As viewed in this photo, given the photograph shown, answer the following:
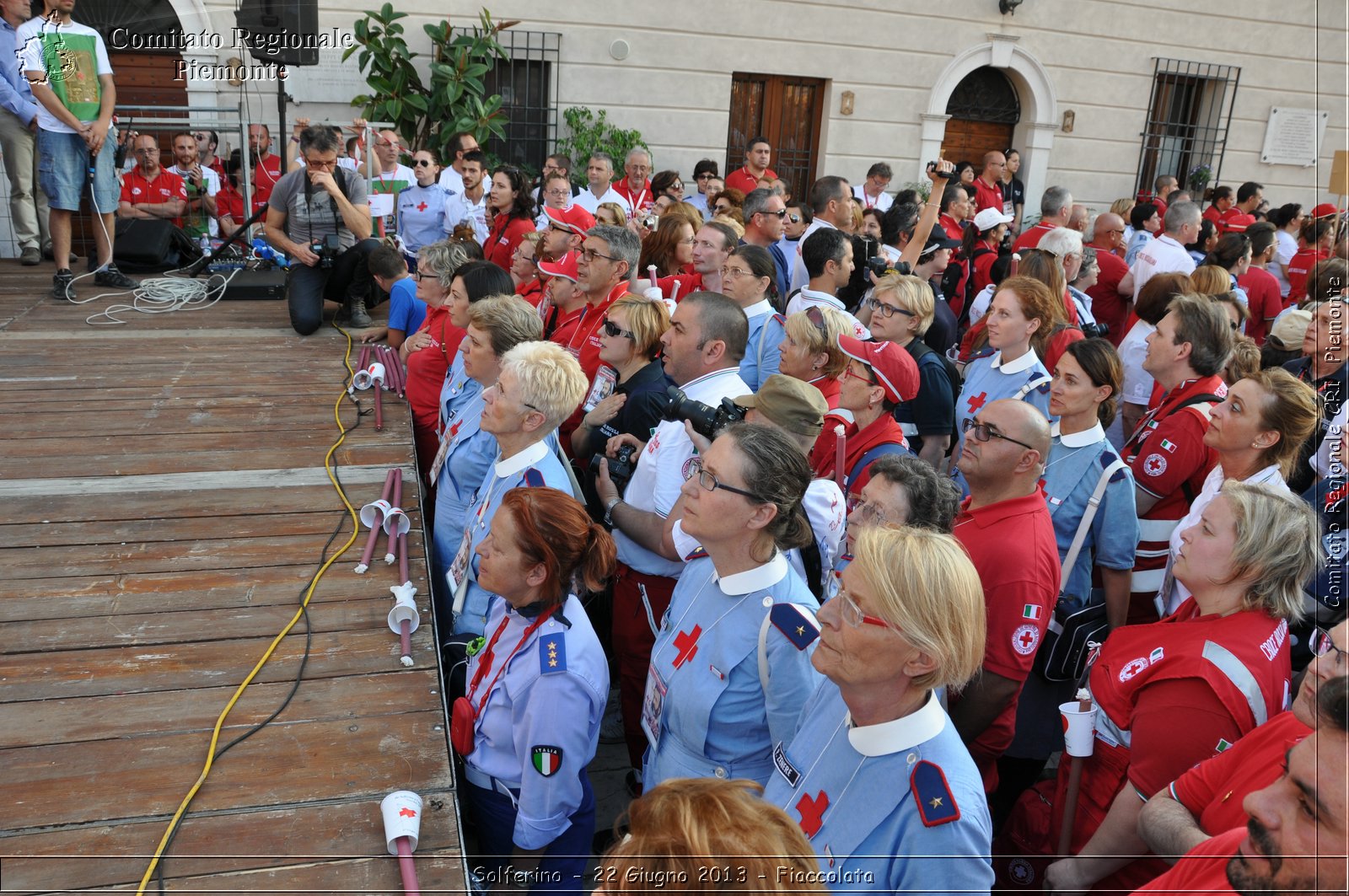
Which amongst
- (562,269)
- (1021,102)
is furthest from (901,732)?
(1021,102)

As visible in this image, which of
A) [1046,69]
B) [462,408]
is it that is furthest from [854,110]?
[462,408]

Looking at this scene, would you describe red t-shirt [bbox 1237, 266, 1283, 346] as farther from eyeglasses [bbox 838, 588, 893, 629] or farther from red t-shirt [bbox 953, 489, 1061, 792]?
eyeglasses [bbox 838, 588, 893, 629]

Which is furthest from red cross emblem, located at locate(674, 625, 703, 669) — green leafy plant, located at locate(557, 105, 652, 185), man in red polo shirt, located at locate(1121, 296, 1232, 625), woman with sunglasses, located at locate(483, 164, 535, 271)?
green leafy plant, located at locate(557, 105, 652, 185)

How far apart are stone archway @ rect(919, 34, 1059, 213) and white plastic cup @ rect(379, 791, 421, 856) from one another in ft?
47.4

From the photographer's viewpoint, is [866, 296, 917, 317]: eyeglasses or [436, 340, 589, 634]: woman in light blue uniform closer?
[436, 340, 589, 634]: woman in light blue uniform

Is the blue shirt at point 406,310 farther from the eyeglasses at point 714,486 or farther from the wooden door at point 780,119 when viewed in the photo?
the wooden door at point 780,119

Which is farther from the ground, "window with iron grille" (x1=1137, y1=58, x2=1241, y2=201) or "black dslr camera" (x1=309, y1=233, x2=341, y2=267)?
"window with iron grille" (x1=1137, y1=58, x2=1241, y2=201)

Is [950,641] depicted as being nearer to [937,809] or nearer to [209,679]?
[937,809]

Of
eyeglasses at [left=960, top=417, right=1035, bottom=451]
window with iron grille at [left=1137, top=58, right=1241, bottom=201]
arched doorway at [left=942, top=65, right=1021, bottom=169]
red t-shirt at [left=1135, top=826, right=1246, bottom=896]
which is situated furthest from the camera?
window with iron grille at [left=1137, top=58, right=1241, bottom=201]

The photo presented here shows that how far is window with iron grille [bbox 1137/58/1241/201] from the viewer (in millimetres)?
16141

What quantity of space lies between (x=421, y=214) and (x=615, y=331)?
565 cm

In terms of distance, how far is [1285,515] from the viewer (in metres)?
2.43

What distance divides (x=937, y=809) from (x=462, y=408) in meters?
2.97

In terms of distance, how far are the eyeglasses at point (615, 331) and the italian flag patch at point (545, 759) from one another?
2159mm
